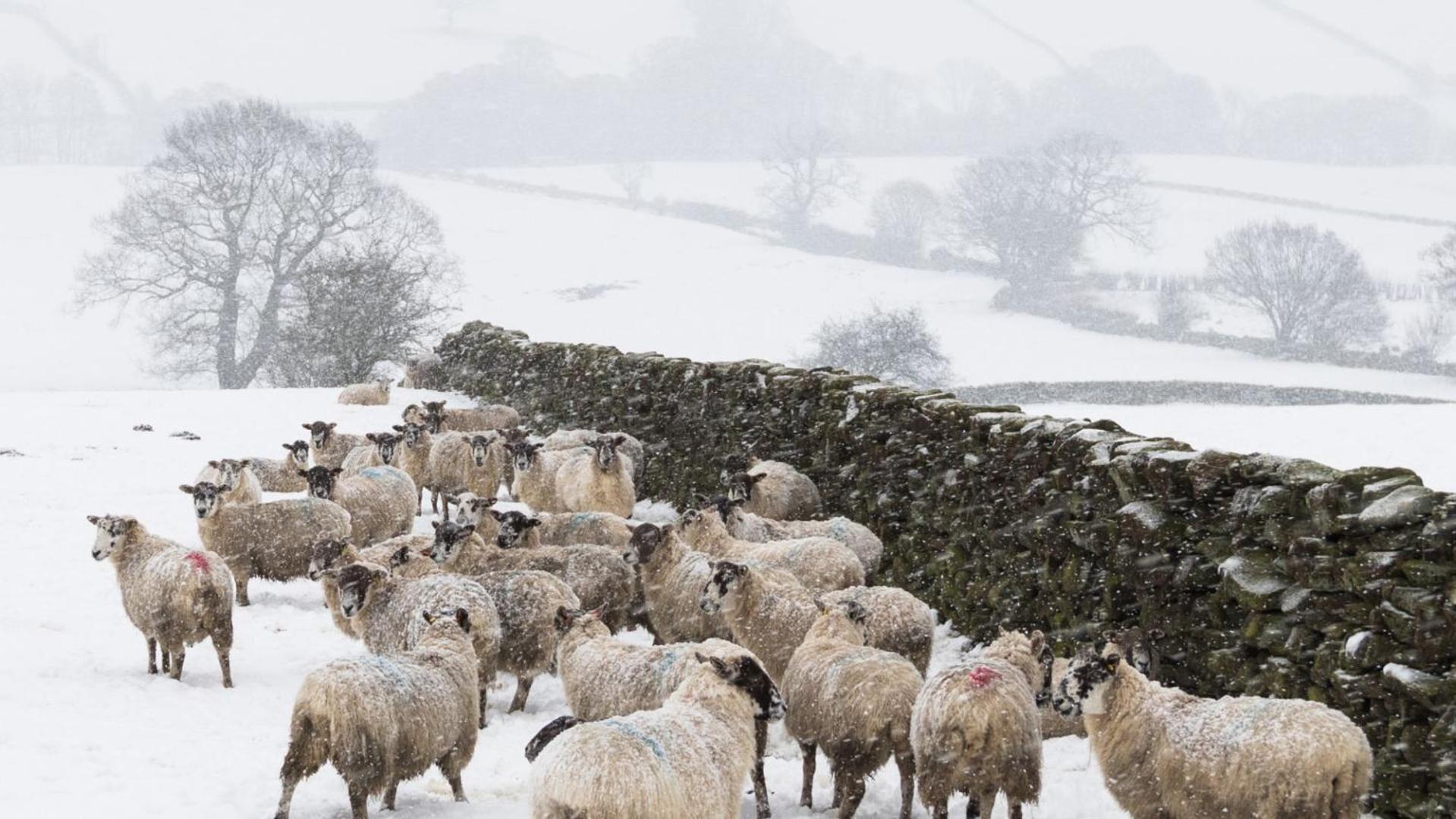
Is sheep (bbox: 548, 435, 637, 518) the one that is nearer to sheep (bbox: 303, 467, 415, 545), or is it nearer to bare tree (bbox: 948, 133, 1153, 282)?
→ sheep (bbox: 303, 467, 415, 545)

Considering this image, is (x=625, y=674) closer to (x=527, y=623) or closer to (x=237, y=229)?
(x=527, y=623)

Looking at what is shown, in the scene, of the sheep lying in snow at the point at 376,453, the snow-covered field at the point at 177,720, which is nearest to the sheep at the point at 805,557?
the snow-covered field at the point at 177,720

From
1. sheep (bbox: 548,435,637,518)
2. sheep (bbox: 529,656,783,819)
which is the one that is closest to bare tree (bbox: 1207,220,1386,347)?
sheep (bbox: 548,435,637,518)

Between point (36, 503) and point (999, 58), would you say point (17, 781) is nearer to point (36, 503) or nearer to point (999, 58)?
point (36, 503)

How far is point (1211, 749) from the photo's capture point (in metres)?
5.85

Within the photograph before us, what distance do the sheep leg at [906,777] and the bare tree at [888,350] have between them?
1807 inches

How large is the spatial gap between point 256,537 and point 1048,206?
264 ft

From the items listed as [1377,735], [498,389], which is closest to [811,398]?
[1377,735]

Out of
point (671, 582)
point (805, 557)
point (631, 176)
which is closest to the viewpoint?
point (671, 582)

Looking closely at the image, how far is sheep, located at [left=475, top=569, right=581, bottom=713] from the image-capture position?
9.18 meters

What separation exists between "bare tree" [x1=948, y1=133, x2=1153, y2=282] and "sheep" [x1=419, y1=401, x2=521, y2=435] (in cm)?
6126

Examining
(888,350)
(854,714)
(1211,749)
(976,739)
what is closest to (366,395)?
(854,714)

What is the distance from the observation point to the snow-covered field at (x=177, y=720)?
285 inches

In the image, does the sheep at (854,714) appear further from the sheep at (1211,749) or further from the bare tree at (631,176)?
the bare tree at (631,176)
